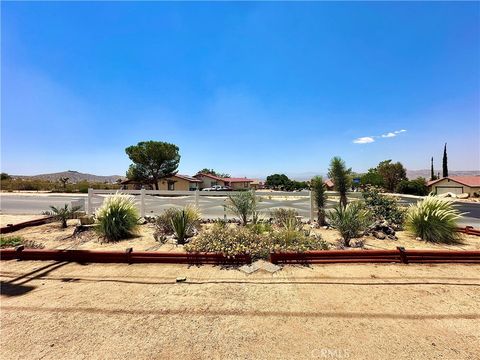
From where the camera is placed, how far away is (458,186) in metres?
37.2

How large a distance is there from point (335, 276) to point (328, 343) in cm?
200

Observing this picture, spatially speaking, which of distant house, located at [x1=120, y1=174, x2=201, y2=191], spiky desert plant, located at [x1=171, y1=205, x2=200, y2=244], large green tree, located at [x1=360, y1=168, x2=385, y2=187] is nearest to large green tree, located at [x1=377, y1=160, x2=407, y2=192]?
large green tree, located at [x1=360, y1=168, x2=385, y2=187]

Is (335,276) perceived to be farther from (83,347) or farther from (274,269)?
(83,347)

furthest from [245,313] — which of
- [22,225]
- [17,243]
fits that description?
[22,225]

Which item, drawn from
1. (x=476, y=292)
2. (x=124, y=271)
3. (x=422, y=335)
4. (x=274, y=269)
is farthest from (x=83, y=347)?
(x=476, y=292)

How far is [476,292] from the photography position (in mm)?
3994

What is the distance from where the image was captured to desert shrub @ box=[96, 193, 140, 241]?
7.47 m

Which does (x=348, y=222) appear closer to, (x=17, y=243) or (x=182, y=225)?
(x=182, y=225)

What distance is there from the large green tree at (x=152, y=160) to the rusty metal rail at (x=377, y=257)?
36062 millimetres

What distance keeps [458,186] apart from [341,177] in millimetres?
38481

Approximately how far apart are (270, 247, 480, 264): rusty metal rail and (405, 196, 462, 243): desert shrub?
6.34 feet

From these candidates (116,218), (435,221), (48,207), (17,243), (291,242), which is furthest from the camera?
→ (48,207)

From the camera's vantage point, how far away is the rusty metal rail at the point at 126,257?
5.34 metres

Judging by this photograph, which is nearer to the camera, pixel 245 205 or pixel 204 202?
pixel 245 205
